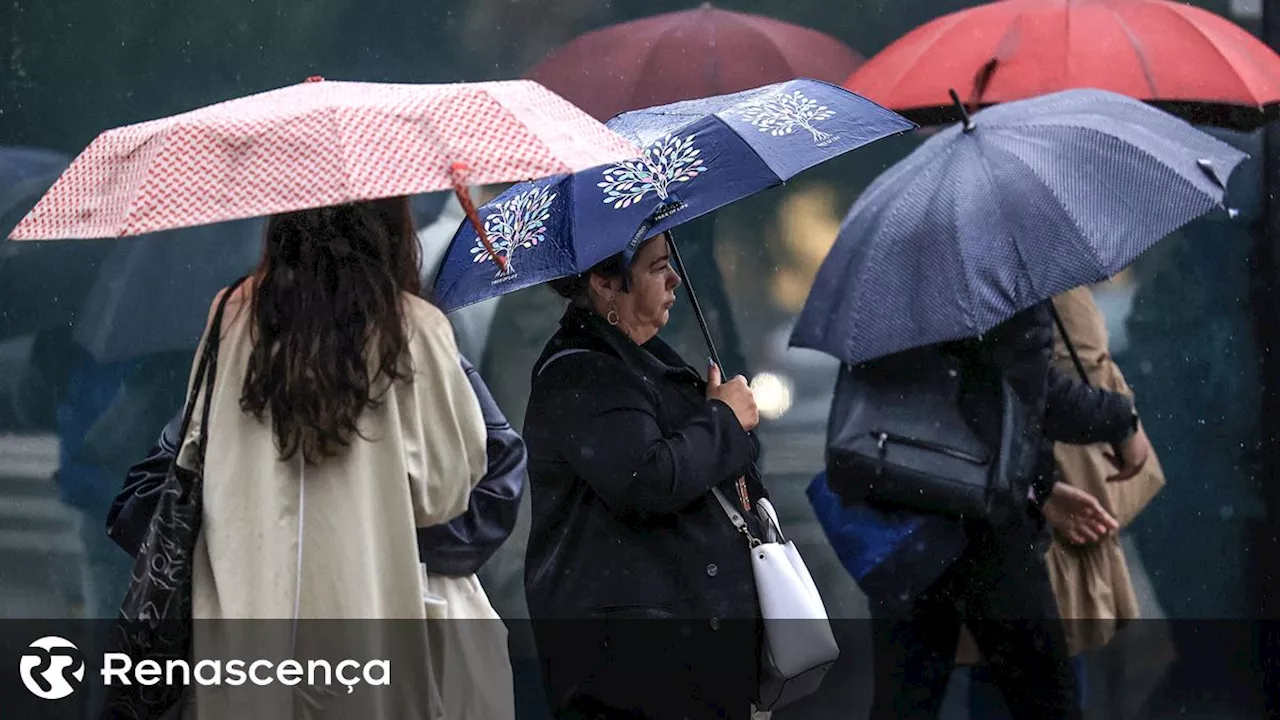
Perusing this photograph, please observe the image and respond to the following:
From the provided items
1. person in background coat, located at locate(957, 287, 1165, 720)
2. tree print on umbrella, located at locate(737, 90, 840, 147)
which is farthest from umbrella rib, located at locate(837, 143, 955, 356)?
tree print on umbrella, located at locate(737, 90, 840, 147)

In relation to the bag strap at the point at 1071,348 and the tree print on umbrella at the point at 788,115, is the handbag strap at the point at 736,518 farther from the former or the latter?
the bag strap at the point at 1071,348

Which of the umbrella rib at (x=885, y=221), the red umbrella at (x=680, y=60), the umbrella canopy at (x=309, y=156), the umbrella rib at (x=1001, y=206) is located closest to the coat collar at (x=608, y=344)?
the umbrella canopy at (x=309, y=156)

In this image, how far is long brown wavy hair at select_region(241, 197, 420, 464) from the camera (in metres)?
3.46

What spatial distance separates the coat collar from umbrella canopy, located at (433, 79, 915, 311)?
0.50 feet

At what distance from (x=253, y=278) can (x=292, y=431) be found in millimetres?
326

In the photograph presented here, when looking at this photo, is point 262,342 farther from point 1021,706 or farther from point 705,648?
point 1021,706

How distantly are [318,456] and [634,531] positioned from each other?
84 centimetres

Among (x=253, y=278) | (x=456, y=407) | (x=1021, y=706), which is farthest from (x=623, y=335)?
(x=1021, y=706)

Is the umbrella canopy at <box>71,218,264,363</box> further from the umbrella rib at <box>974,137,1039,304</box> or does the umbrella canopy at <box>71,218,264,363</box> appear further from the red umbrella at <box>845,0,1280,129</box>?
the umbrella rib at <box>974,137,1039,304</box>

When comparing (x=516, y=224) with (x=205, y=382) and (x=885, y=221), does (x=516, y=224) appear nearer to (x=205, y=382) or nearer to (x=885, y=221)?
(x=205, y=382)

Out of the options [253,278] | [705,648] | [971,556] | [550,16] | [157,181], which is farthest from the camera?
[550,16]

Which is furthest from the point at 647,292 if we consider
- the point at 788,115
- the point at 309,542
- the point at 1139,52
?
the point at 1139,52

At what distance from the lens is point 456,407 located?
3.66m

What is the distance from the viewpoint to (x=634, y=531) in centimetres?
407
